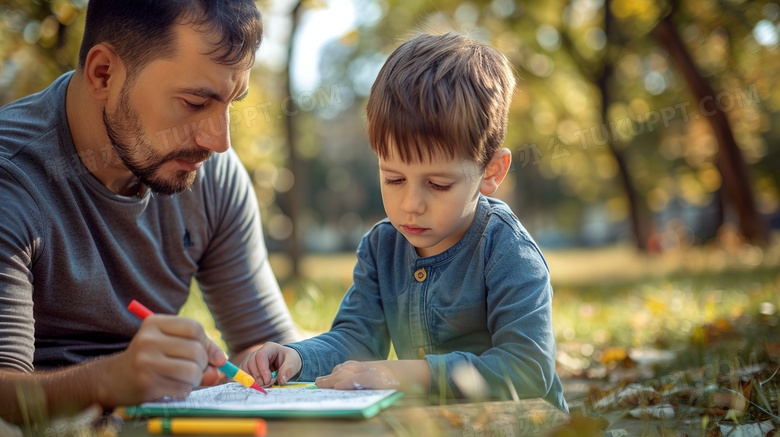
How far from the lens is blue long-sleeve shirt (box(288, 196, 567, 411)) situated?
1.65 metres

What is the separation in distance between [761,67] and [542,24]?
3989 millimetres

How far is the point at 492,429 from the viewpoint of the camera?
1361 mm

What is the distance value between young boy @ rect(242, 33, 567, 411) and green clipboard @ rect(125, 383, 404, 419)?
0.37 feet

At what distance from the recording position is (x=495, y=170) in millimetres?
1939

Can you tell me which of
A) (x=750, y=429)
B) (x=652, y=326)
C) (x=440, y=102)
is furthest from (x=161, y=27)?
(x=652, y=326)

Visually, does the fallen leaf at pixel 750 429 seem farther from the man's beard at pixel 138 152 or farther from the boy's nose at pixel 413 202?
the man's beard at pixel 138 152

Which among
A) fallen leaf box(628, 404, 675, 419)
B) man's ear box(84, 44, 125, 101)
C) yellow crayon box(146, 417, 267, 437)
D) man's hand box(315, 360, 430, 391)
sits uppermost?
man's ear box(84, 44, 125, 101)

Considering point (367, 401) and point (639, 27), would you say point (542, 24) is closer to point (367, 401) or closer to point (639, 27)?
point (639, 27)

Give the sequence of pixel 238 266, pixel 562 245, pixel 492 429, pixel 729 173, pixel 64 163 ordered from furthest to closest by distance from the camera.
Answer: pixel 562 245
pixel 729 173
pixel 238 266
pixel 64 163
pixel 492 429

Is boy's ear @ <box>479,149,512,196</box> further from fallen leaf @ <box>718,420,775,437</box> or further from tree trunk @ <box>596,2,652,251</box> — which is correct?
tree trunk @ <box>596,2,652,251</box>

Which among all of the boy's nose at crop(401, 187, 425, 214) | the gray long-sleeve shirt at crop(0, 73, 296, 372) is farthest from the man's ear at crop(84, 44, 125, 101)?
the boy's nose at crop(401, 187, 425, 214)

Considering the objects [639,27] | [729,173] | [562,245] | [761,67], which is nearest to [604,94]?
[639,27]

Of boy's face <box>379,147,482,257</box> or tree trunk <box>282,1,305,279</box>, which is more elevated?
tree trunk <box>282,1,305,279</box>

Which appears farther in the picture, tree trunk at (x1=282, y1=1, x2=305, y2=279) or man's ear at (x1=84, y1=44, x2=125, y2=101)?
tree trunk at (x1=282, y1=1, x2=305, y2=279)
